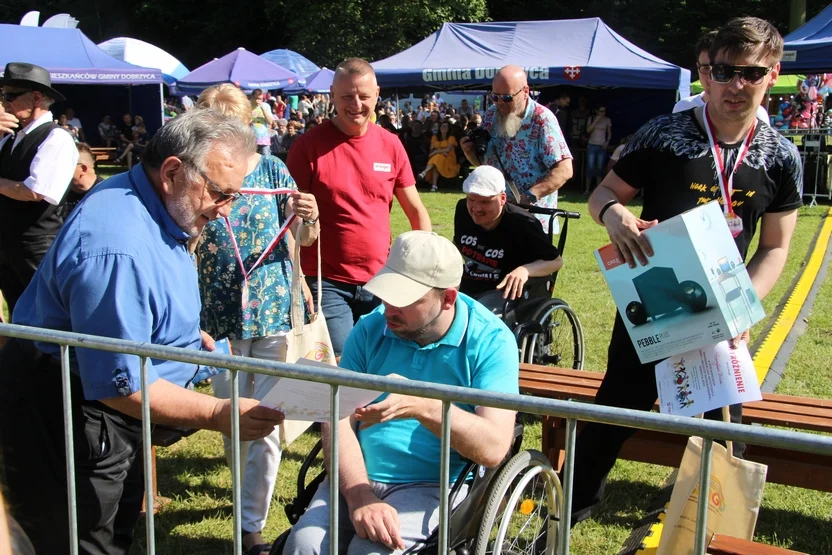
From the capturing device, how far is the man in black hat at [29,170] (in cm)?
462

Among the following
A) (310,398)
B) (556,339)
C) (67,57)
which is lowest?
(556,339)

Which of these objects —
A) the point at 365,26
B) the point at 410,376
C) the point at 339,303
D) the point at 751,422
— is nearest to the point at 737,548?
the point at 410,376

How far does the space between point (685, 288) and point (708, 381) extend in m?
0.34

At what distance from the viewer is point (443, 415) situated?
176 cm

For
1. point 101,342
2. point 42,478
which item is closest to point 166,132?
point 101,342

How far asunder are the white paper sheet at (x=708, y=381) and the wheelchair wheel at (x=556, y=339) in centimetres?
183

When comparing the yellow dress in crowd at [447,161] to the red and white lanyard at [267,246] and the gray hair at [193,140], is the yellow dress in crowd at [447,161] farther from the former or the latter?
the gray hair at [193,140]

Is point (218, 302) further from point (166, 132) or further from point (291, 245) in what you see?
point (166, 132)

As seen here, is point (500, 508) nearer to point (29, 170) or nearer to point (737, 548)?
point (737, 548)

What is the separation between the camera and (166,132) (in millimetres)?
2334

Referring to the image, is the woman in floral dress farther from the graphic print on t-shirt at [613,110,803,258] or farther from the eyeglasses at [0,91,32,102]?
the eyeglasses at [0,91,32,102]

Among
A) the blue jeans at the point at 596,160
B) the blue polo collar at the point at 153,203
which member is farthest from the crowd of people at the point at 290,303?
the blue jeans at the point at 596,160

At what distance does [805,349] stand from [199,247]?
15.1ft

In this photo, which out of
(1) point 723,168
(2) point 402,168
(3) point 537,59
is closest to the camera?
(1) point 723,168
